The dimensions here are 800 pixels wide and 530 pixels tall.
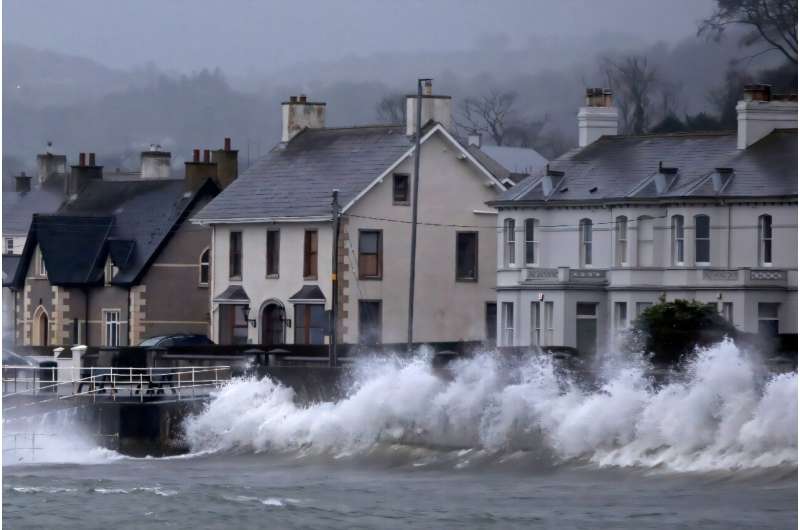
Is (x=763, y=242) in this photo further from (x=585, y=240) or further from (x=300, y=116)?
(x=300, y=116)

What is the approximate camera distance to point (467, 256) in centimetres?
5294

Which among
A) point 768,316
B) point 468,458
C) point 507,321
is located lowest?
point 468,458

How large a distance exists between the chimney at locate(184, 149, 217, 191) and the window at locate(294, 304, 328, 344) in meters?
7.74

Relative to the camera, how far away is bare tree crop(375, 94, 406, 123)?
174 ft

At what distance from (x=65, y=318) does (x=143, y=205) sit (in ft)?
12.6

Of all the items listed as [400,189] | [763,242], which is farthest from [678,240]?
[400,189]

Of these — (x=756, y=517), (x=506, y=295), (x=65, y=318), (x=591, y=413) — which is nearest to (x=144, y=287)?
(x=65, y=318)

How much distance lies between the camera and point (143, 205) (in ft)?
195

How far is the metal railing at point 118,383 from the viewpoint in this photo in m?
39.7

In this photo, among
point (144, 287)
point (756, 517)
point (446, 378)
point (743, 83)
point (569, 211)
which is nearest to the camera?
point (756, 517)

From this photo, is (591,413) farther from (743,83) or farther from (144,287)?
(144,287)

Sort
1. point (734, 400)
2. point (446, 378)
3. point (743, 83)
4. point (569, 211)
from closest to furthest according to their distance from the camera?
point (734, 400) < point (446, 378) < point (743, 83) < point (569, 211)

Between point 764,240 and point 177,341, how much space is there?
48.2 feet

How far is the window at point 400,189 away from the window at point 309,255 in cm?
220
